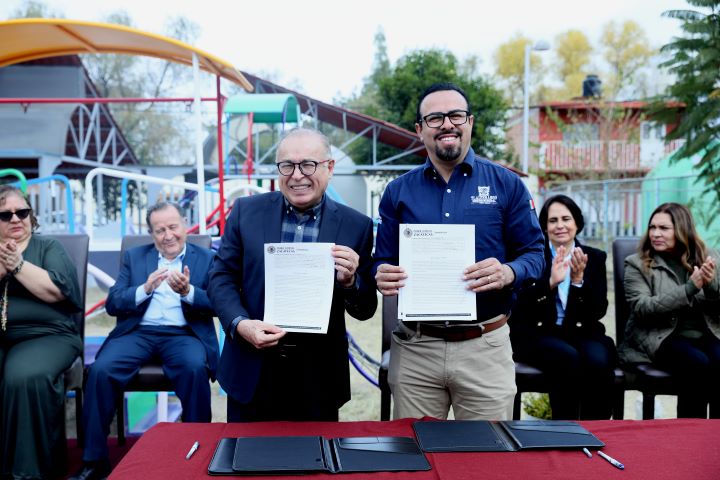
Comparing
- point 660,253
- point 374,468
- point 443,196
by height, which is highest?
point 443,196

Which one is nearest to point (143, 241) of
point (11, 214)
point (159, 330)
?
point (159, 330)

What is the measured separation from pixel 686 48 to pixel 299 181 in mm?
6669

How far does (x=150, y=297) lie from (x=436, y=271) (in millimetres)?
2190

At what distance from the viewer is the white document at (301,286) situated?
211 centimetres

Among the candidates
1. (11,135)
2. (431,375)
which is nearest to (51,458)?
(431,375)

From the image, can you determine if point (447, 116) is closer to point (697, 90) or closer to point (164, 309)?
point (164, 309)

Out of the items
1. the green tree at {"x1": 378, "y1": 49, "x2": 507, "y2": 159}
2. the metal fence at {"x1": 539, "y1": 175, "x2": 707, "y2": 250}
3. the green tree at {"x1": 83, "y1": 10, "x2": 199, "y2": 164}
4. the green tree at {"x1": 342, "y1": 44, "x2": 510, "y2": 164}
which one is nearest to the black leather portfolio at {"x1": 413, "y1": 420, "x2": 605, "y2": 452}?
the metal fence at {"x1": 539, "y1": 175, "x2": 707, "y2": 250}

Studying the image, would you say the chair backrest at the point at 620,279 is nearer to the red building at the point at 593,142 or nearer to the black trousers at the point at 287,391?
the black trousers at the point at 287,391

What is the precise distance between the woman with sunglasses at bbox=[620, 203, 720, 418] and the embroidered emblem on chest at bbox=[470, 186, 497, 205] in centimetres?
172

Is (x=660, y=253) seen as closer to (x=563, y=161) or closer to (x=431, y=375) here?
(x=431, y=375)

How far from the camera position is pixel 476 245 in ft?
8.06

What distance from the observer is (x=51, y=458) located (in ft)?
10.1

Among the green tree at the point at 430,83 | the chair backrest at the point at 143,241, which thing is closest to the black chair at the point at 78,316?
the chair backrest at the point at 143,241

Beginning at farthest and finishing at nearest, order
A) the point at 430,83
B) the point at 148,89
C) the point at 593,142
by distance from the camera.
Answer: the point at 148,89 < the point at 593,142 < the point at 430,83
